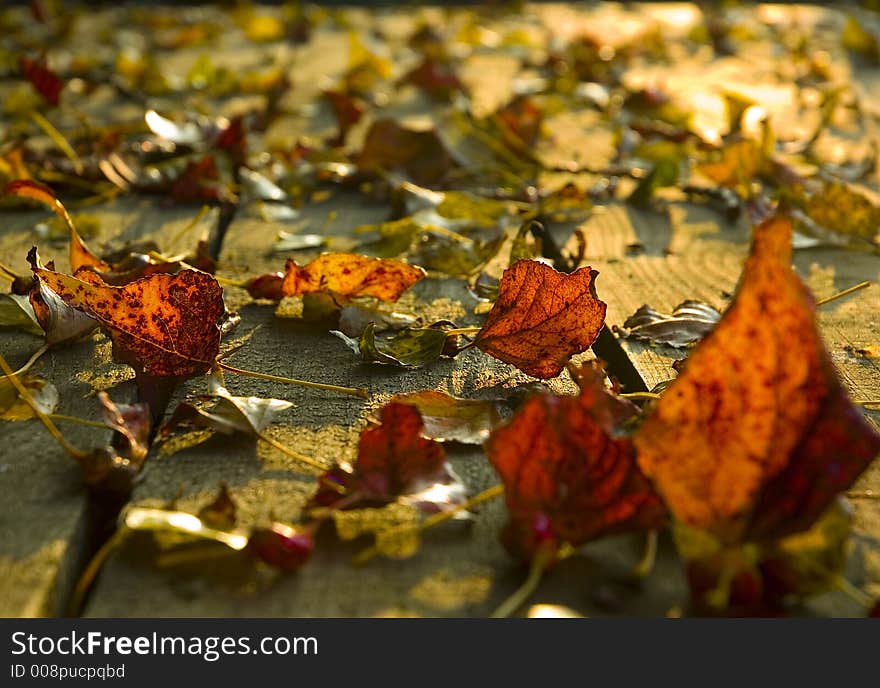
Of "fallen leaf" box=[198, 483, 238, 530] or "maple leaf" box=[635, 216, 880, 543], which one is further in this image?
"fallen leaf" box=[198, 483, 238, 530]

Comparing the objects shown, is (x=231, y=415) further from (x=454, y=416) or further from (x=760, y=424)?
(x=760, y=424)

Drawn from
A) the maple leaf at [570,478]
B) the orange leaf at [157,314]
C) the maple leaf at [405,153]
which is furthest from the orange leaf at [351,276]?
the maple leaf at [405,153]

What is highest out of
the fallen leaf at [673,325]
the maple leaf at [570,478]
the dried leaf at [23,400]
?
the maple leaf at [570,478]

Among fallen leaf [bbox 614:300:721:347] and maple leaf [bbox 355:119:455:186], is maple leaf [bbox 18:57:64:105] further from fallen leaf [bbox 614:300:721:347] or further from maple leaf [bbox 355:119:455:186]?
fallen leaf [bbox 614:300:721:347]

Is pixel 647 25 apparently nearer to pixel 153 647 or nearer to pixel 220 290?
pixel 220 290

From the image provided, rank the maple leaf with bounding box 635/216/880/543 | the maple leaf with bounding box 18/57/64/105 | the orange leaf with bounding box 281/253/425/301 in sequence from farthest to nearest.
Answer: the maple leaf with bounding box 18/57/64/105, the orange leaf with bounding box 281/253/425/301, the maple leaf with bounding box 635/216/880/543

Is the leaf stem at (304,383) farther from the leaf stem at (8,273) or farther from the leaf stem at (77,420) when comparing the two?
the leaf stem at (8,273)

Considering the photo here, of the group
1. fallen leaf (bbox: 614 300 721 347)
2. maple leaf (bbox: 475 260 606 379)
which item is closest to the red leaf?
maple leaf (bbox: 475 260 606 379)
